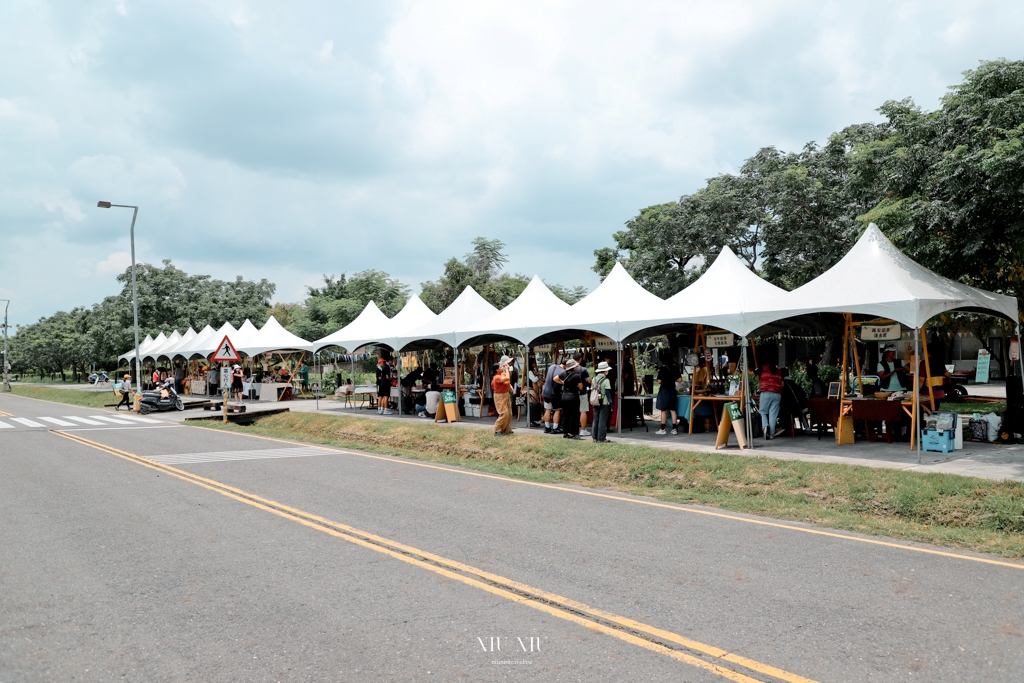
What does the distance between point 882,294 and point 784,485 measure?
4.49 meters

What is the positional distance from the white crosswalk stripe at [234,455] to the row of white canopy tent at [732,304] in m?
6.29

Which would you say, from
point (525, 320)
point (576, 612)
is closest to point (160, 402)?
point (525, 320)

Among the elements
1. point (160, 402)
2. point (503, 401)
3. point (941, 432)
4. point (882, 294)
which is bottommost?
point (160, 402)

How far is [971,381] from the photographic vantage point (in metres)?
38.5

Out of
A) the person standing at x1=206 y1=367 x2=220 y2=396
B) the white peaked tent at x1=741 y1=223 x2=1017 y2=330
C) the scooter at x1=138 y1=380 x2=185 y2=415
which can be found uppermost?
the white peaked tent at x1=741 y1=223 x2=1017 y2=330

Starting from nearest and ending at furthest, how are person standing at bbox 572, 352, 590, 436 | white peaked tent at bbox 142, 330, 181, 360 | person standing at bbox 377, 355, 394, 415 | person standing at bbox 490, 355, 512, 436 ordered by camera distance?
person standing at bbox 572, 352, 590, 436, person standing at bbox 490, 355, 512, 436, person standing at bbox 377, 355, 394, 415, white peaked tent at bbox 142, 330, 181, 360

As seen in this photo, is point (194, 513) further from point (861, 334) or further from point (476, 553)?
point (861, 334)

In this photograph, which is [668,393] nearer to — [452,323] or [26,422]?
[452,323]

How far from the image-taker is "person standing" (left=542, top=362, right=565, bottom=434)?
16041 millimetres

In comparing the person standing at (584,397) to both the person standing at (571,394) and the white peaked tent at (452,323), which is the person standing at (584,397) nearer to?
the person standing at (571,394)

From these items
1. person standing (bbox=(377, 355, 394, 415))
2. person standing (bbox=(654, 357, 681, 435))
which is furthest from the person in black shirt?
person standing (bbox=(654, 357, 681, 435))

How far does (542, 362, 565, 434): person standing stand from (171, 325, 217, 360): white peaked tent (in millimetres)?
30584

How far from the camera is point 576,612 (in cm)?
523

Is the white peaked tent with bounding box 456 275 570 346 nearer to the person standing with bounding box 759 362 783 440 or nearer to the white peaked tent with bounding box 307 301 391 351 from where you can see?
the white peaked tent with bounding box 307 301 391 351
